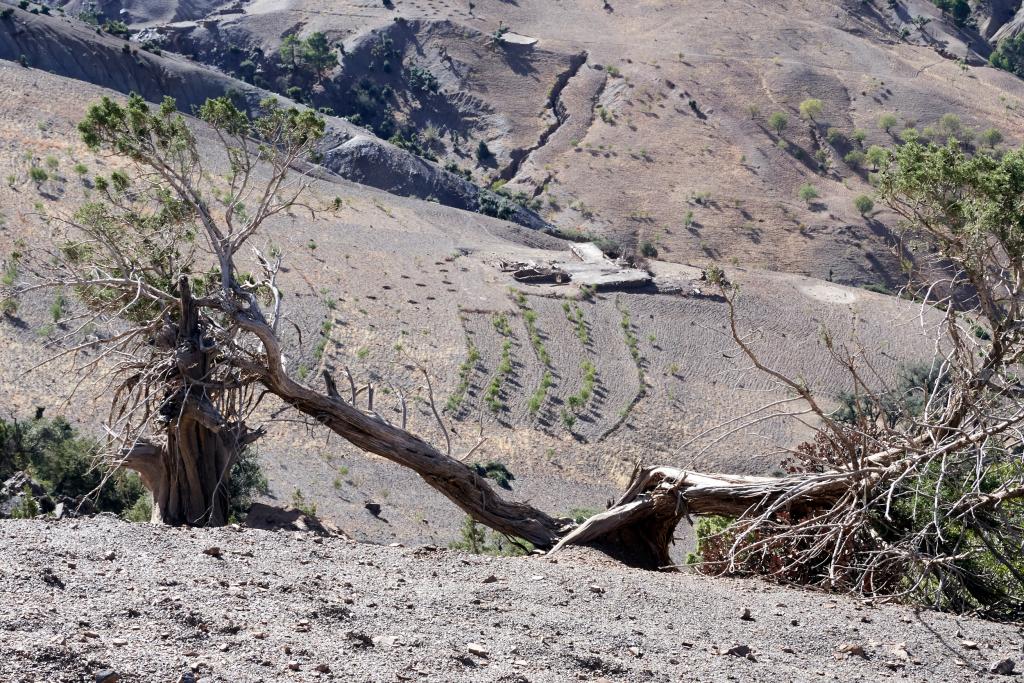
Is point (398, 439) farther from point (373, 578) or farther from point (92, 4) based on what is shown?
point (92, 4)

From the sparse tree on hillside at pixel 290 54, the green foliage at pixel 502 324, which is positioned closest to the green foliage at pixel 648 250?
the green foliage at pixel 502 324

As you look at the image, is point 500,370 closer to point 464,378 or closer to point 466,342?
point 464,378

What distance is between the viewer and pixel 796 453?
31.9ft

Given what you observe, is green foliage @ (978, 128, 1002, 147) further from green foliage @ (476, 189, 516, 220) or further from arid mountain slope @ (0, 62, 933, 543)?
green foliage @ (476, 189, 516, 220)

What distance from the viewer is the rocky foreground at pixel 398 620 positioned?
5.23 meters

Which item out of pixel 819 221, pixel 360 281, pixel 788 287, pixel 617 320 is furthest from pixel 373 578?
pixel 819 221

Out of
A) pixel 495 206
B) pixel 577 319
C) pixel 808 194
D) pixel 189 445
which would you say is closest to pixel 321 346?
pixel 577 319

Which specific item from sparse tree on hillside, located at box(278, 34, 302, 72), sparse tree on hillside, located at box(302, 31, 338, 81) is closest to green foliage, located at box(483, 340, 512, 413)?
sparse tree on hillside, located at box(302, 31, 338, 81)

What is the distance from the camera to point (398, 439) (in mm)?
10656

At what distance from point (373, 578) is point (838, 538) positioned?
3752mm

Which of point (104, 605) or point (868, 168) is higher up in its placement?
point (104, 605)

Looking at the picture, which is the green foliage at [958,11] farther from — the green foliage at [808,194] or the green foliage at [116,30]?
the green foliage at [116,30]

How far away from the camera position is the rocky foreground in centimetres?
523

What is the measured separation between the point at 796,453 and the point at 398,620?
15.3 ft
